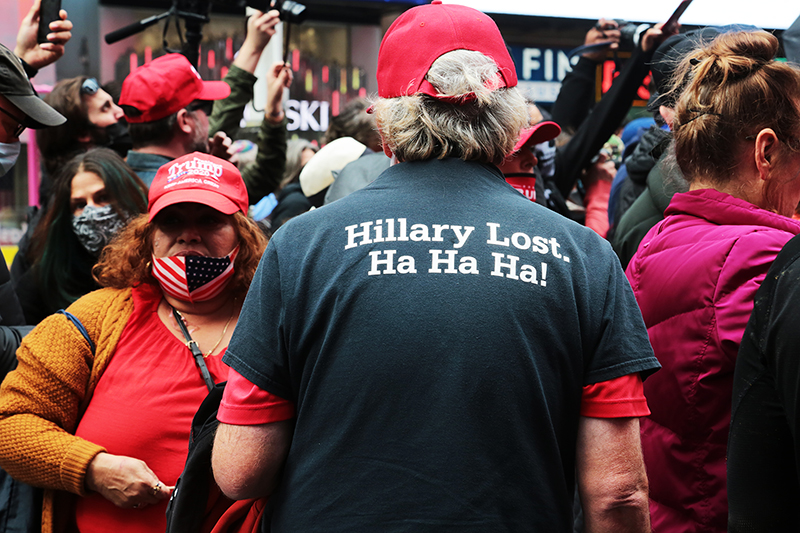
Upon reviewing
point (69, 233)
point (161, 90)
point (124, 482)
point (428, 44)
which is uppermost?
point (428, 44)

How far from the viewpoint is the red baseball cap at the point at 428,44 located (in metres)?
1.56

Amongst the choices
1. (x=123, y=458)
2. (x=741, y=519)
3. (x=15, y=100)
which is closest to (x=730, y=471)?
(x=741, y=519)

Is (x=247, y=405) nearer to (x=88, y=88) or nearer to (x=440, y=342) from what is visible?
(x=440, y=342)

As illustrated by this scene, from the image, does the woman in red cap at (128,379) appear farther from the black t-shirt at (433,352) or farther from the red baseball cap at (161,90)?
the red baseball cap at (161,90)

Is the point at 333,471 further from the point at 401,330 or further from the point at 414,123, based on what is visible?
the point at 414,123

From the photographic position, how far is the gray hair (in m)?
1.54

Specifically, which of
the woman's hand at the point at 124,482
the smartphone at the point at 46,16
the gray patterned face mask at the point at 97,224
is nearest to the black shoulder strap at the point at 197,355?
the woman's hand at the point at 124,482

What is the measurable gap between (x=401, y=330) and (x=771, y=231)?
0.97m

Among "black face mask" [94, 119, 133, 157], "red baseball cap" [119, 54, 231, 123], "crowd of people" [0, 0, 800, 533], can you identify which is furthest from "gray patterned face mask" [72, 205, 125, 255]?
"black face mask" [94, 119, 133, 157]

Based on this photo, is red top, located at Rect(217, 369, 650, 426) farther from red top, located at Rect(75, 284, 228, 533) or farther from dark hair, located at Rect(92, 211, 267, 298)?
dark hair, located at Rect(92, 211, 267, 298)

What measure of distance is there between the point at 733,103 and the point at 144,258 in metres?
1.79

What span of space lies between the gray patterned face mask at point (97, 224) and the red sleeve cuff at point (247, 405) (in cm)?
184

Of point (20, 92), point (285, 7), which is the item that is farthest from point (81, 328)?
point (285, 7)

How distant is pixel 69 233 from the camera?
321 cm
